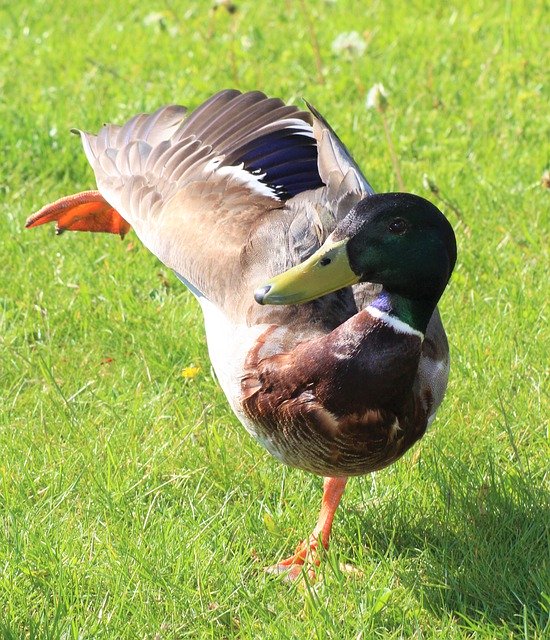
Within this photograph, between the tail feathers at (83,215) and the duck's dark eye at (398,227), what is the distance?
64.7 inches

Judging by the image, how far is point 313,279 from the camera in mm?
2912

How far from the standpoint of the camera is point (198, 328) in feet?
14.8

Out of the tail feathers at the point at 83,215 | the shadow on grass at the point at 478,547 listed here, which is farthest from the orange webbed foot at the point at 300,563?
the tail feathers at the point at 83,215

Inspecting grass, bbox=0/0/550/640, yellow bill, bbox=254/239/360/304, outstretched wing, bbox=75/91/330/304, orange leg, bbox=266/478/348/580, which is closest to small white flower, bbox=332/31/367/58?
grass, bbox=0/0/550/640

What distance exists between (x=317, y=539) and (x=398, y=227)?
3.28 ft

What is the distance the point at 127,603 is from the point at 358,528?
2.43ft

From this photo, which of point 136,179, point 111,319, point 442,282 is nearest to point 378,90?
point 136,179

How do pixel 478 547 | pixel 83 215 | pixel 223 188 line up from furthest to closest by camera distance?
pixel 83 215
pixel 223 188
pixel 478 547

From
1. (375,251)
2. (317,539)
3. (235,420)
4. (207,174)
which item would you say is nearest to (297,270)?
(375,251)

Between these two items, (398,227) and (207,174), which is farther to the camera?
(207,174)

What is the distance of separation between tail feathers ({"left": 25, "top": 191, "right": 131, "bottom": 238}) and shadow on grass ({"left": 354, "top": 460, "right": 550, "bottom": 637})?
1.54 meters

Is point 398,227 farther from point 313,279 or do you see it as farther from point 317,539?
point 317,539

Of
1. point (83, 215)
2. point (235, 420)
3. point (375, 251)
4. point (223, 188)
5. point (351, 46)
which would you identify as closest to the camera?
point (375, 251)

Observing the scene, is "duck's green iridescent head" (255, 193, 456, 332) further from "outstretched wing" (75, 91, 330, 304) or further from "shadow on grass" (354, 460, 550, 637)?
"shadow on grass" (354, 460, 550, 637)
